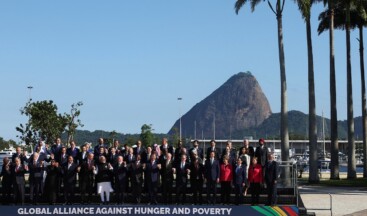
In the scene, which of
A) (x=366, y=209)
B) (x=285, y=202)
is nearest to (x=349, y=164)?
(x=366, y=209)

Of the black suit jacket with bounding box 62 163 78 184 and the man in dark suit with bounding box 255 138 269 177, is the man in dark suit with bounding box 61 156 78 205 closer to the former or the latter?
the black suit jacket with bounding box 62 163 78 184

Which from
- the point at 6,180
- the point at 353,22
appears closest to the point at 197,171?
the point at 6,180

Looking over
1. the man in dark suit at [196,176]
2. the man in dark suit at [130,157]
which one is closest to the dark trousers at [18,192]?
the man in dark suit at [130,157]

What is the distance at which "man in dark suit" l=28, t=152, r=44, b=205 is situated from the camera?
23672 mm

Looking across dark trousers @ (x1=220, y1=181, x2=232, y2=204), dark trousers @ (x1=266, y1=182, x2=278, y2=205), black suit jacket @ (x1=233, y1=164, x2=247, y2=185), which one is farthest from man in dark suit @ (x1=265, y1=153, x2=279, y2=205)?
dark trousers @ (x1=220, y1=181, x2=232, y2=204)

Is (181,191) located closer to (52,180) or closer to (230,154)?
(230,154)

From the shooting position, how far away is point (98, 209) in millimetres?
23109

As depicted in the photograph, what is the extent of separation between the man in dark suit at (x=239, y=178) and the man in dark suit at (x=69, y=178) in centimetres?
590

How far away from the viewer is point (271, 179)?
23.0 meters

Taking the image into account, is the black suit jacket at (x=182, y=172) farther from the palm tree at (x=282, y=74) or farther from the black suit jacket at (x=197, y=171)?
the palm tree at (x=282, y=74)

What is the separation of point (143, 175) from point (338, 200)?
12321 millimetres

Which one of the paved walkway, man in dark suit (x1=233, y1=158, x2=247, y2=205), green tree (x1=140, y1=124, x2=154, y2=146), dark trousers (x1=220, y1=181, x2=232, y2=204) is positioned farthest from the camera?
green tree (x1=140, y1=124, x2=154, y2=146)

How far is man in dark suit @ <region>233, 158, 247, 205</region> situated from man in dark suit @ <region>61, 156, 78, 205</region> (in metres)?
5.90

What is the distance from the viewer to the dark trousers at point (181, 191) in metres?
23.6
